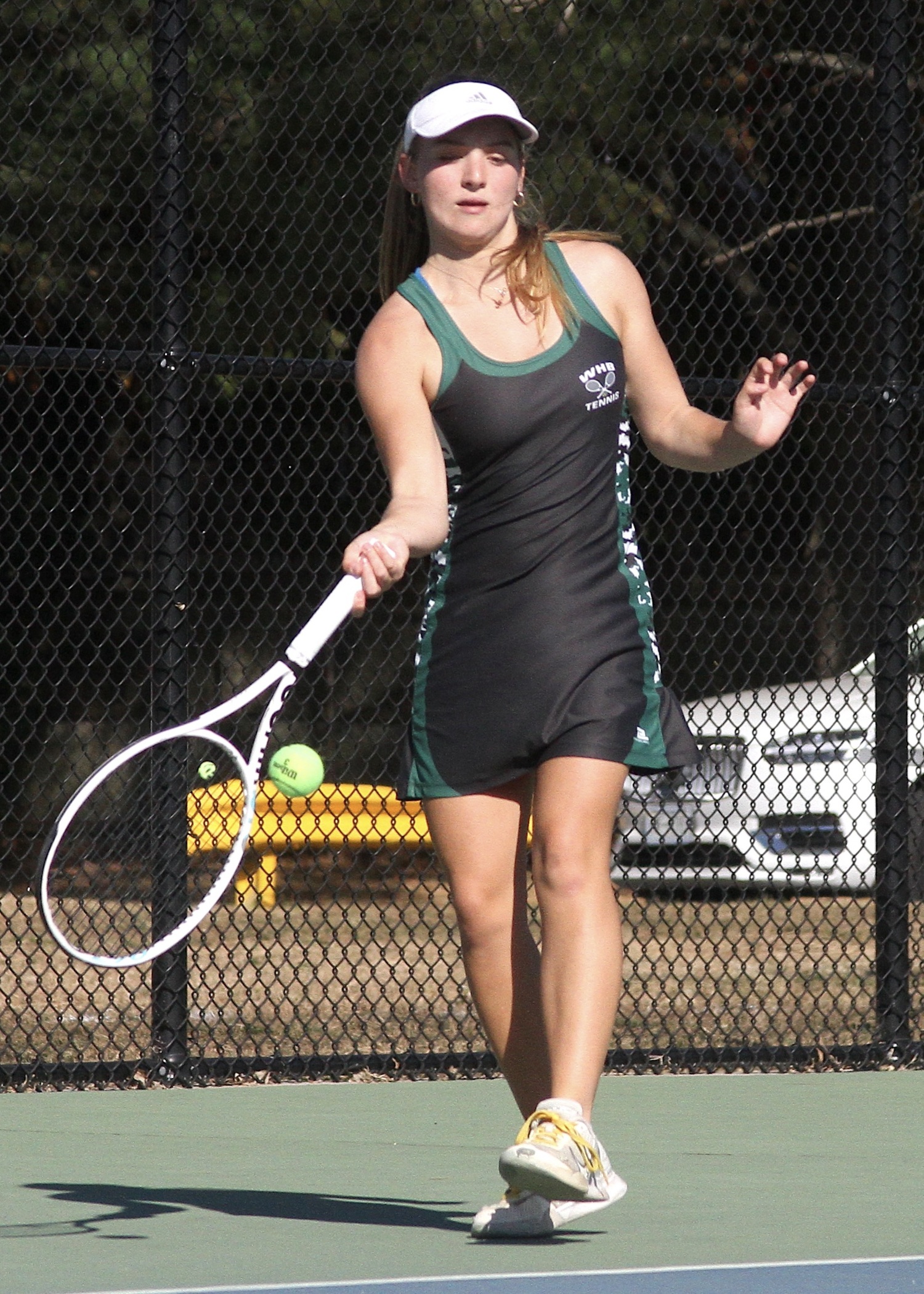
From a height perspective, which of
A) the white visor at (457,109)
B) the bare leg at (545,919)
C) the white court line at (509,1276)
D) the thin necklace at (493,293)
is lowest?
the white court line at (509,1276)

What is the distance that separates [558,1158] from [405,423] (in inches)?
46.4

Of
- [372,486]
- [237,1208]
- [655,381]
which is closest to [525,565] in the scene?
[655,381]

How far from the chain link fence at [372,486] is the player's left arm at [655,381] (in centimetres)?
202

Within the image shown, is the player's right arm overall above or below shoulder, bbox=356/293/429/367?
below

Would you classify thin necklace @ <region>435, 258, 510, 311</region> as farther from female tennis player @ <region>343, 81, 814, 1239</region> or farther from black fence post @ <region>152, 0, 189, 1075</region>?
black fence post @ <region>152, 0, 189, 1075</region>

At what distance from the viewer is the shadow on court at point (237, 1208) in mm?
3762

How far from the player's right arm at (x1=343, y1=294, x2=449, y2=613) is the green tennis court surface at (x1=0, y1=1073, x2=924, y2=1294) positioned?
1128mm

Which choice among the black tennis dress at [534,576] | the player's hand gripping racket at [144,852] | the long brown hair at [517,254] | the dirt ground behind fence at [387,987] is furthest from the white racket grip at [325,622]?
the dirt ground behind fence at [387,987]

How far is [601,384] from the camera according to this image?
3605mm

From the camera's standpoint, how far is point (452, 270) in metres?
3.68

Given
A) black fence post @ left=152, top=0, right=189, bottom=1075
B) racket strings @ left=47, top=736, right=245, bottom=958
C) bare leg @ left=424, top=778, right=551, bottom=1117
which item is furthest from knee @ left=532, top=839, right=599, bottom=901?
black fence post @ left=152, top=0, right=189, bottom=1075

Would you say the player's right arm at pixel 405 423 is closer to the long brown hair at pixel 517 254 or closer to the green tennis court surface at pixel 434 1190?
the long brown hair at pixel 517 254

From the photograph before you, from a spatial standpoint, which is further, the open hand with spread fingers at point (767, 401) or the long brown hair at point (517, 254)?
the long brown hair at point (517, 254)

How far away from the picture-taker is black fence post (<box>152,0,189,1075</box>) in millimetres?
5496
